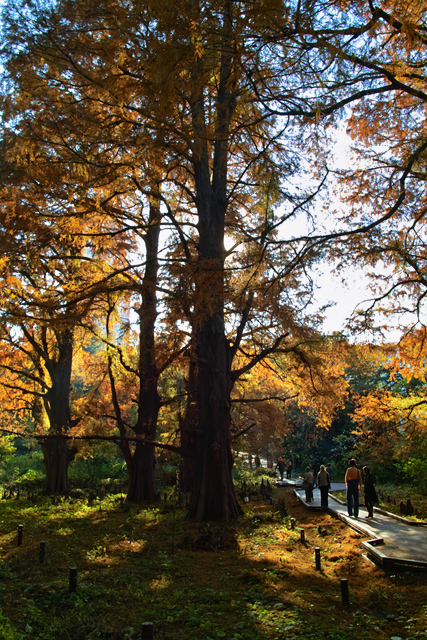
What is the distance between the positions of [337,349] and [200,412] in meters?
4.11

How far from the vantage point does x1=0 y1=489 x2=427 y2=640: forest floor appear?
5.05 m

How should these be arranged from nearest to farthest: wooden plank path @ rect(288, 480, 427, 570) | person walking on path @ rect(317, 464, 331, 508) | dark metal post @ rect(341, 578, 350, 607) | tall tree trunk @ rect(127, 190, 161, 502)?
dark metal post @ rect(341, 578, 350, 607)
wooden plank path @ rect(288, 480, 427, 570)
person walking on path @ rect(317, 464, 331, 508)
tall tree trunk @ rect(127, 190, 161, 502)

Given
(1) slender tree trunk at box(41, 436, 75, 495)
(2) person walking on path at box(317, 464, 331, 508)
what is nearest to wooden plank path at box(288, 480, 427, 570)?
(2) person walking on path at box(317, 464, 331, 508)

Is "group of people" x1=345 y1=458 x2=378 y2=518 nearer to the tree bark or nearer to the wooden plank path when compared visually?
the wooden plank path

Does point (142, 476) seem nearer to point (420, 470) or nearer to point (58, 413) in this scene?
point (58, 413)

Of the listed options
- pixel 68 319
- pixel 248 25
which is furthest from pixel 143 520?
pixel 248 25

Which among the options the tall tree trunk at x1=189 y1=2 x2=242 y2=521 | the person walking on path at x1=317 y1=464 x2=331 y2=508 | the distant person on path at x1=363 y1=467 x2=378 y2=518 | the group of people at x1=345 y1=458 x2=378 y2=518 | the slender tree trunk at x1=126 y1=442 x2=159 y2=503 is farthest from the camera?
the slender tree trunk at x1=126 y1=442 x2=159 y2=503

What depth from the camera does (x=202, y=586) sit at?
674cm

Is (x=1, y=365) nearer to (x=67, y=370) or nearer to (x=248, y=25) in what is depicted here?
(x=67, y=370)

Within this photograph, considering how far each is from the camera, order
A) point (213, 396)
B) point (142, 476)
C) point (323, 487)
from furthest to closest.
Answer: point (142, 476) → point (323, 487) → point (213, 396)

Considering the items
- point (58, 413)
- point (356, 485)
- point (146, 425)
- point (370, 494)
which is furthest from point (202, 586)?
point (58, 413)

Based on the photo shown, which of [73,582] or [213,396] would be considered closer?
[73,582]

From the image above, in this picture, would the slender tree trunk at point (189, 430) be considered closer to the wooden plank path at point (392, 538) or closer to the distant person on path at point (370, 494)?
the wooden plank path at point (392, 538)

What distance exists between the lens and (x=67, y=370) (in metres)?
19.2
